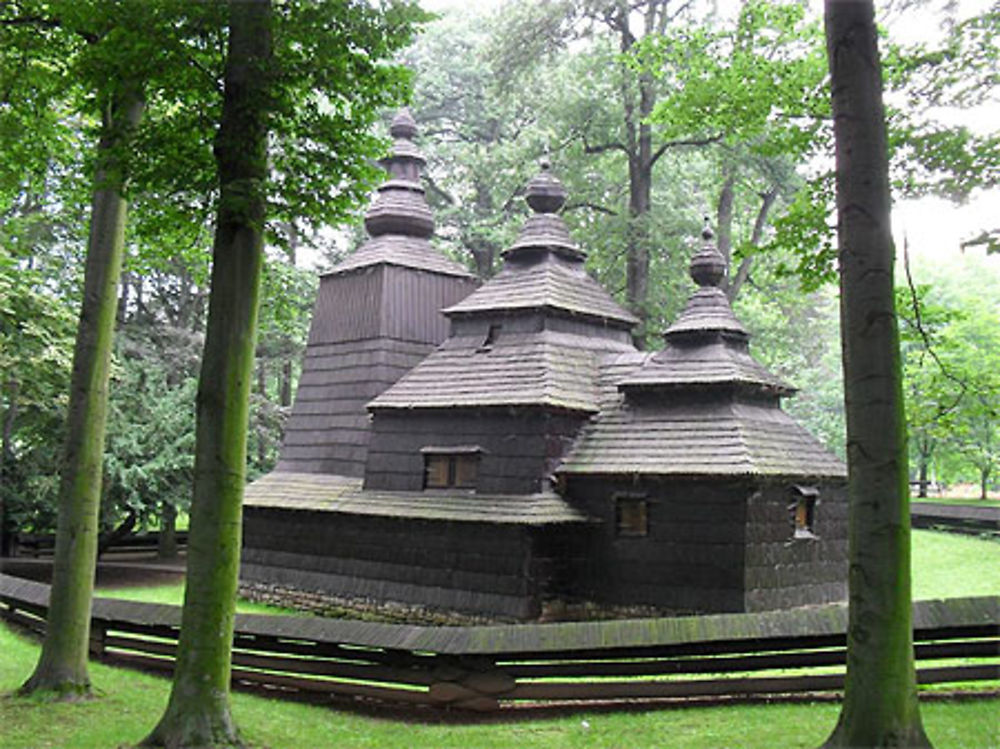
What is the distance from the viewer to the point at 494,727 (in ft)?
30.2

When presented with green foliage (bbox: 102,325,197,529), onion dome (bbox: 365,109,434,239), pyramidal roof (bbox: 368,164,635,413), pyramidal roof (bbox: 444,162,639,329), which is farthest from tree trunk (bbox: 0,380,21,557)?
pyramidal roof (bbox: 444,162,639,329)

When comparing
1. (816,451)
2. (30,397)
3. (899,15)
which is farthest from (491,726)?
(30,397)

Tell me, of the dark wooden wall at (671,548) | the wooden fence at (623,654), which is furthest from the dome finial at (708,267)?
the wooden fence at (623,654)

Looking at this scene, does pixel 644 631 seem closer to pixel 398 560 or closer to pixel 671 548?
pixel 671 548

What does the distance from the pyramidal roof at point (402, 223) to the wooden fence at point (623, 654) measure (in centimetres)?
1391

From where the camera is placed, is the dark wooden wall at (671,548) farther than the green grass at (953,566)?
No

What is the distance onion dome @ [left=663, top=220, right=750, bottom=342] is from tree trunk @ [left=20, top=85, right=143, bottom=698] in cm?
1138

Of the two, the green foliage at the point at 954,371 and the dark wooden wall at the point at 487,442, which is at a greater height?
the green foliage at the point at 954,371

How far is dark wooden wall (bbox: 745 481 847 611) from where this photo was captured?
634 inches

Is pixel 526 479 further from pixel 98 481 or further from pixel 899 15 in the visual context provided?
pixel 899 15

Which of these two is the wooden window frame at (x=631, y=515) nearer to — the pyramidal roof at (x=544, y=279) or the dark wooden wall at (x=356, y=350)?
the pyramidal roof at (x=544, y=279)

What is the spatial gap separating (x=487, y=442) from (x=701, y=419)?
166 inches

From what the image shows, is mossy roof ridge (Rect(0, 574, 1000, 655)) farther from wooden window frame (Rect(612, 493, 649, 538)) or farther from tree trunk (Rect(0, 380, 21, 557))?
tree trunk (Rect(0, 380, 21, 557))

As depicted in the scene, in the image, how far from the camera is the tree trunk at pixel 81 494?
980cm
